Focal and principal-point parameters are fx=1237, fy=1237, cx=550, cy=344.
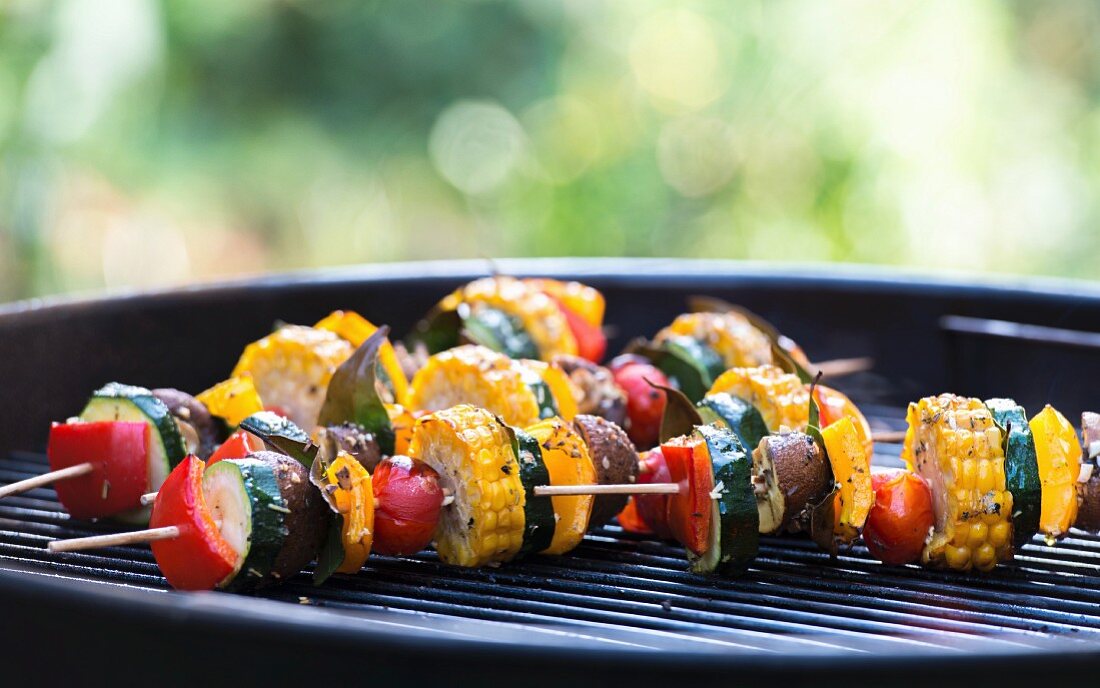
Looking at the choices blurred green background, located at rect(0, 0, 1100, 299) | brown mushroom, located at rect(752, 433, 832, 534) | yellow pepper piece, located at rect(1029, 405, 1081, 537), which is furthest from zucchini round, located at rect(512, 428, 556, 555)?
blurred green background, located at rect(0, 0, 1100, 299)

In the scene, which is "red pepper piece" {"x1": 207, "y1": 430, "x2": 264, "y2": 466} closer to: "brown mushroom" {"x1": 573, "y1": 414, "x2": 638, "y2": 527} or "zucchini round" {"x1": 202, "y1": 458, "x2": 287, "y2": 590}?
"zucchini round" {"x1": 202, "y1": 458, "x2": 287, "y2": 590}

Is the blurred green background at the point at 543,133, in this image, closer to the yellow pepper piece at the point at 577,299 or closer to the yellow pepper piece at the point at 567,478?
the yellow pepper piece at the point at 577,299

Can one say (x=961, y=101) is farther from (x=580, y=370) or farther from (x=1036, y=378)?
(x=580, y=370)

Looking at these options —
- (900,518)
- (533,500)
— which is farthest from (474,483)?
(900,518)

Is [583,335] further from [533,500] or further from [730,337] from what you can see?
[533,500]

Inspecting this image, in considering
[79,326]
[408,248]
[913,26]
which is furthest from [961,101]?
[79,326]

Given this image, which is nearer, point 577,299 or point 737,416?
point 737,416
